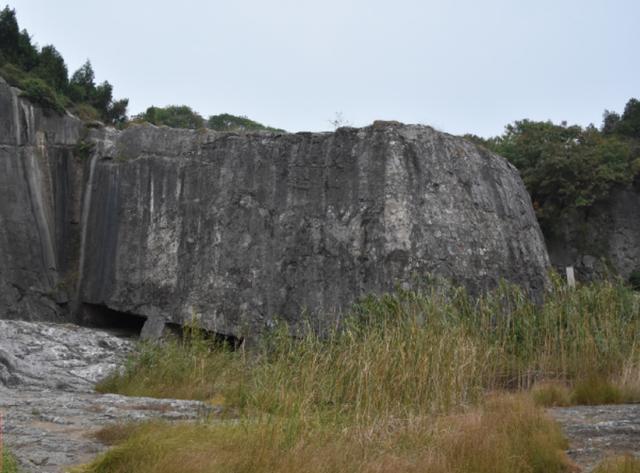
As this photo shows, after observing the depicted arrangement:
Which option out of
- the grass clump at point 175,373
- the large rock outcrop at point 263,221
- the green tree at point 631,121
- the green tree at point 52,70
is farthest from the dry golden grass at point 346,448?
the green tree at point 631,121

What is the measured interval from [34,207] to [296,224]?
17.6ft

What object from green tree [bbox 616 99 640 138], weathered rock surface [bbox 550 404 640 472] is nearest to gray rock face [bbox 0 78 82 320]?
weathered rock surface [bbox 550 404 640 472]

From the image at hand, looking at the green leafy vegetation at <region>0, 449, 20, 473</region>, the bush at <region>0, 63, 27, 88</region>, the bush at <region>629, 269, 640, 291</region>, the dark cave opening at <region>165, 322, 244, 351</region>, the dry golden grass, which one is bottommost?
the green leafy vegetation at <region>0, 449, 20, 473</region>

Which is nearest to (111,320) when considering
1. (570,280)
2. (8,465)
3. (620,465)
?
(570,280)

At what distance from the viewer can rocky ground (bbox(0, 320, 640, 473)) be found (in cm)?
539

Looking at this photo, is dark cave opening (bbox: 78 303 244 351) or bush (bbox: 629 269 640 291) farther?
bush (bbox: 629 269 640 291)

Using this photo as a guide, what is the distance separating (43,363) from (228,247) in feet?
13.3

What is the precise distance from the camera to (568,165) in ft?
69.1

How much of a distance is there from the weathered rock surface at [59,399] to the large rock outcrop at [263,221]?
2010 millimetres

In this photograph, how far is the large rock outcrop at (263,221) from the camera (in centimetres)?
1248

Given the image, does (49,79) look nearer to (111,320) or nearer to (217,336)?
(111,320)

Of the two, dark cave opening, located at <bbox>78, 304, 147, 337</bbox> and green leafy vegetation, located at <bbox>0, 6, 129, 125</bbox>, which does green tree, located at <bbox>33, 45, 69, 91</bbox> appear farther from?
dark cave opening, located at <bbox>78, 304, 147, 337</bbox>

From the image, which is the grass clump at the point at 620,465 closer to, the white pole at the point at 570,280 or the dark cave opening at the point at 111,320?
the white pole at the point at 570,280

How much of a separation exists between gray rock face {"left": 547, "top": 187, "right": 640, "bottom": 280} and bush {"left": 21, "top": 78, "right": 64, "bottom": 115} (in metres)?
14.1
